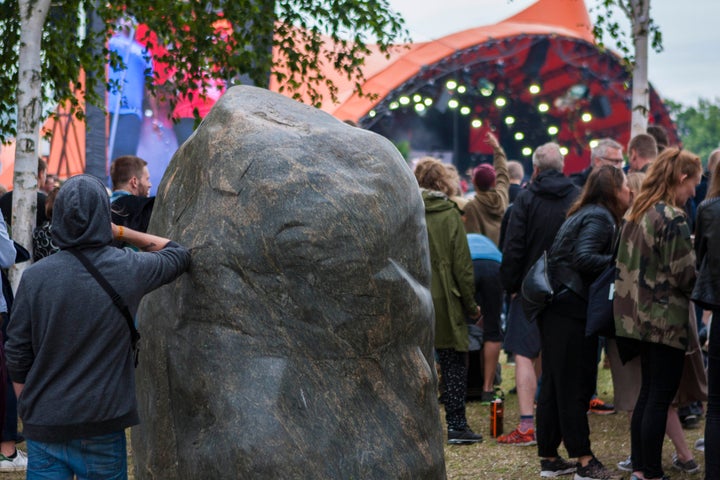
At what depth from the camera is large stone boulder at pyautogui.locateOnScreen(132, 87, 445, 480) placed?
3.94 m

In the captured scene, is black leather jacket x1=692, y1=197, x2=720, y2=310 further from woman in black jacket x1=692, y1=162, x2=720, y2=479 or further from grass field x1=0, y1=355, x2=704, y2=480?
grass field x1=0, y1=355, x2=704, y2=480

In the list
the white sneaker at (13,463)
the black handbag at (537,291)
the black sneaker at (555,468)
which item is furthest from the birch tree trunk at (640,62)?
the white sneaker at (13,463)

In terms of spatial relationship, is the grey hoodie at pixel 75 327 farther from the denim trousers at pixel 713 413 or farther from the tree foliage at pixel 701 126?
the tree foliage at pixel 701 126

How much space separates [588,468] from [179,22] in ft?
19.9

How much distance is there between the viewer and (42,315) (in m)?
3.63

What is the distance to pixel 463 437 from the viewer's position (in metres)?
7.29

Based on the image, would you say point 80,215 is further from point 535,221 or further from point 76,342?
point 535,221

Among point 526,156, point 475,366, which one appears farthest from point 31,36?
point 526,156

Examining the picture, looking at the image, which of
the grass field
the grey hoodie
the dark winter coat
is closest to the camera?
the grey hoodie

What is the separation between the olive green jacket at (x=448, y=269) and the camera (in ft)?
23.3

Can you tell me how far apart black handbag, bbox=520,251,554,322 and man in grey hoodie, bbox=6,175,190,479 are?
2889 millimetres

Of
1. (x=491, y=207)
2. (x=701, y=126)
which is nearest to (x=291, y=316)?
(x=491, y=207)

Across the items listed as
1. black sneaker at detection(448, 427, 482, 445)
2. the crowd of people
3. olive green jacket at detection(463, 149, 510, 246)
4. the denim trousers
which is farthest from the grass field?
olive green jacket at detection(463, 149, 510, 246)

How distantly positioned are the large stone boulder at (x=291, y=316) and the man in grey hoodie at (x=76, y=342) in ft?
1.23
